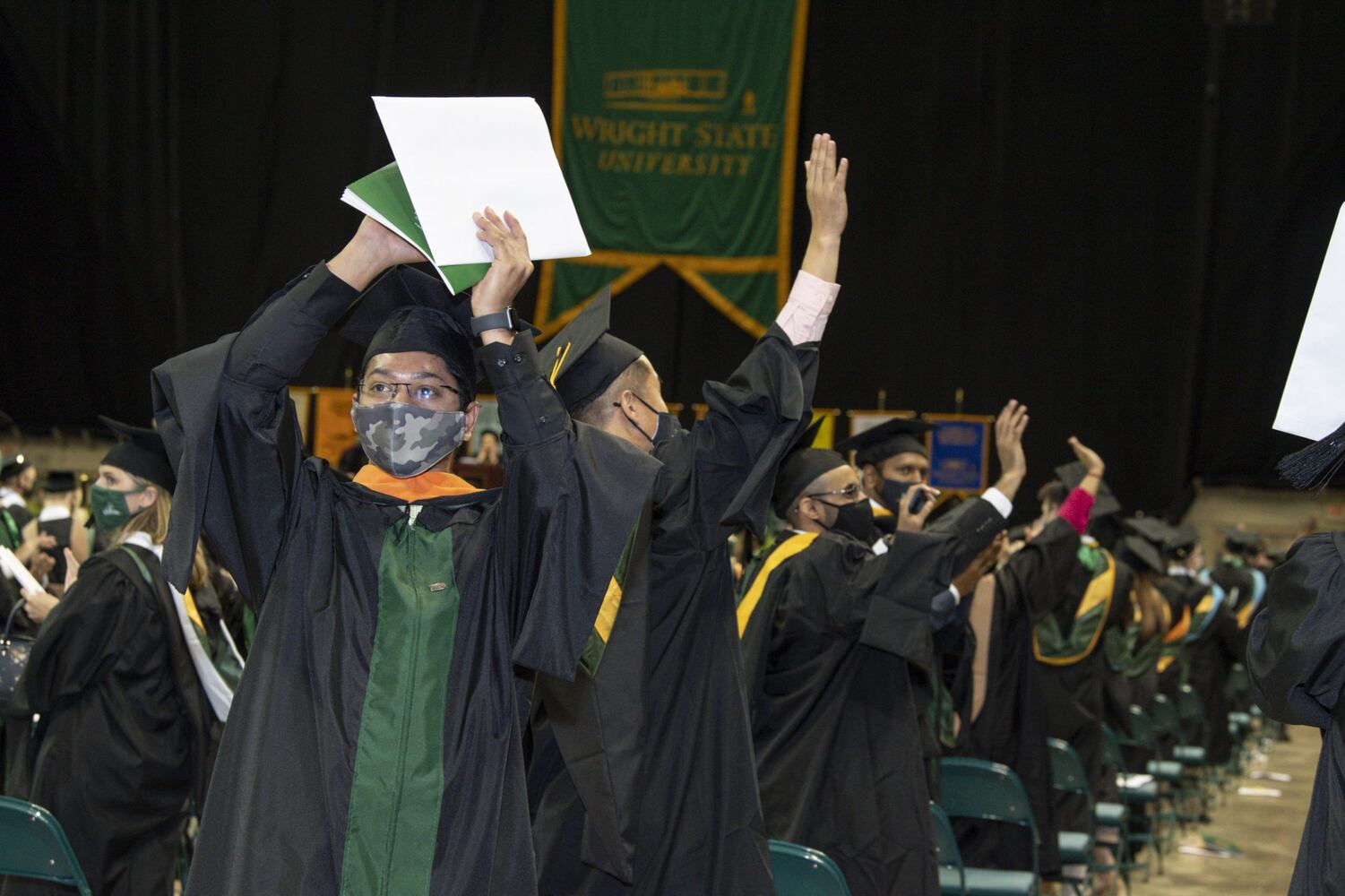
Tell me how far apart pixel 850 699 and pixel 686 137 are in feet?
44.7

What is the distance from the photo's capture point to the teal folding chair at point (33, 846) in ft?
12.0

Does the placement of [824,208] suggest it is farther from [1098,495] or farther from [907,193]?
[907,193]

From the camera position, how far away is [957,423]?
55.7 feet

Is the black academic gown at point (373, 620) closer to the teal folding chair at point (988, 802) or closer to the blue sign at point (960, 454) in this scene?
the teal folding chair at point (988, 802)

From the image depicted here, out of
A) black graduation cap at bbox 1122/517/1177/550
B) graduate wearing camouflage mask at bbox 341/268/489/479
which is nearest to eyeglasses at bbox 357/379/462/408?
graduate wearing camouflage mask at bbox 341/268/489/479

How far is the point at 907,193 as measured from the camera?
58.9 ft

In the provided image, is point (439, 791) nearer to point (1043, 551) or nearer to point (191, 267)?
point (1043, 551)

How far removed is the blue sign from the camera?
649 inches

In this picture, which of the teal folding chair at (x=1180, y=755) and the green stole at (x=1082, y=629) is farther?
the teal folding chair at (x=1180, y=755)

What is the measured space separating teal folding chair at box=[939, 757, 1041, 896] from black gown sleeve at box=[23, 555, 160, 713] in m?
2.75

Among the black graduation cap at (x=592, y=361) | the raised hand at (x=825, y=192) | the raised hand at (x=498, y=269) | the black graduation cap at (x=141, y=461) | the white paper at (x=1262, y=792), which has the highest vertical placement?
the raised hand at (x=825, y=192)

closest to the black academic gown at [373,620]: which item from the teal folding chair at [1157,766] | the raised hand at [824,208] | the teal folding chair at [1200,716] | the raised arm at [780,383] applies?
the raised arm at [780,383]

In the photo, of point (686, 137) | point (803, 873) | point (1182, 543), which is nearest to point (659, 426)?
point (803, 873)

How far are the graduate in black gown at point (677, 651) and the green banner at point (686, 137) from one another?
14.0 metres
